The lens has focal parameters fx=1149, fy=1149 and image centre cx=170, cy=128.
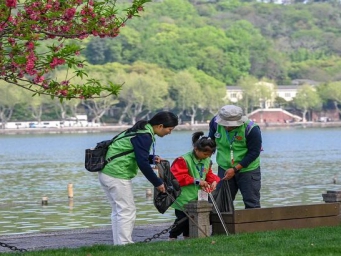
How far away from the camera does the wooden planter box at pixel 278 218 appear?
13125 mm

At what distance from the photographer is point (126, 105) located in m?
165

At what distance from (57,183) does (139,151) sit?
1226 inches

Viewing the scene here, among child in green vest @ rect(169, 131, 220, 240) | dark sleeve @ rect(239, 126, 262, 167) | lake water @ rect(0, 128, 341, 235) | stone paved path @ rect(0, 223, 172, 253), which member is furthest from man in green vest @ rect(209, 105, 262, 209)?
lake water @ rect(0, 128, 341, 235)

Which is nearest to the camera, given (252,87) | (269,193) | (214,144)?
(214,144)

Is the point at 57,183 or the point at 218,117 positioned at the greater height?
the point at 218,117

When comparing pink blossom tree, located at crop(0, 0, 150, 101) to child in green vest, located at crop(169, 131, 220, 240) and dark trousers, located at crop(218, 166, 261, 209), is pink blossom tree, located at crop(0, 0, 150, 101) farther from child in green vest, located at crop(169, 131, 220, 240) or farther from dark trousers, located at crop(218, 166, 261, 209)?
dark trousers, located at crop(218, 166, 261, 209)

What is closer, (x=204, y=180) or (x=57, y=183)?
(x=204, y=180)

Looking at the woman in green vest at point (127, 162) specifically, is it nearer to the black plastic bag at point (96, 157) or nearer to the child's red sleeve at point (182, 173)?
the black plastic bag at point (96, 157)

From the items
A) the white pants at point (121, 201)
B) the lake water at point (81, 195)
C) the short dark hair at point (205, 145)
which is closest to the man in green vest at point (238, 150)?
the short dark hair at point (205, 145)

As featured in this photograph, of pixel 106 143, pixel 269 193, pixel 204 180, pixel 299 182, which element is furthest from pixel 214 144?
pixel 299 182

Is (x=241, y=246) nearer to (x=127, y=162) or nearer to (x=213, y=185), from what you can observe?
(x=213, y=185)

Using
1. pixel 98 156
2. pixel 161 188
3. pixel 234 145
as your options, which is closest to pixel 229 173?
pixel 234 145

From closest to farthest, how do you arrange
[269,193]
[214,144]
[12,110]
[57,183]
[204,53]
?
1. [214,144]
2. [269,193]
3. [57,183]
4. [12,110]
5. [204,53]

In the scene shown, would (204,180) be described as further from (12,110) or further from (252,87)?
(252,87)
